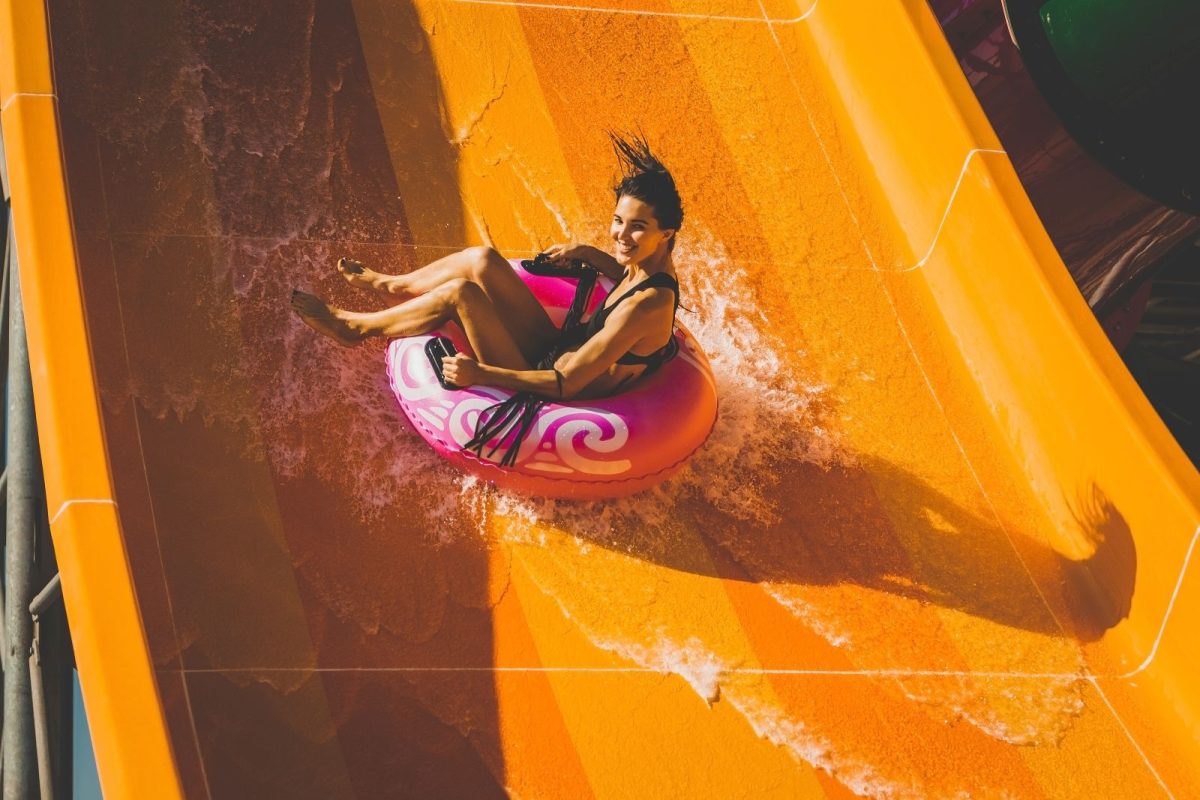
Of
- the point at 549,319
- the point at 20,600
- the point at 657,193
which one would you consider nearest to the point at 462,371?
the point at 549,319

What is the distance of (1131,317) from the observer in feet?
20.2

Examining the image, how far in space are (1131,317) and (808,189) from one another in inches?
89.5

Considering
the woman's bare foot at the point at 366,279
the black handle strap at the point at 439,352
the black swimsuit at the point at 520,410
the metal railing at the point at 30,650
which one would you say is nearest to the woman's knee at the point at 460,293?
the black handle strap at the point at 439,352

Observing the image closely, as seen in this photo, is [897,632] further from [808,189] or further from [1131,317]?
[1131,317]

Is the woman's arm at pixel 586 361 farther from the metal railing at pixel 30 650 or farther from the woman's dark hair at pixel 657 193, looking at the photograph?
the metal railing at pixel 30 650

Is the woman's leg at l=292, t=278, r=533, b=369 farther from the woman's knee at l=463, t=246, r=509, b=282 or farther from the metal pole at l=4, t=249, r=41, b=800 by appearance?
the metal pole at l=4, t=249, r=41, b=800

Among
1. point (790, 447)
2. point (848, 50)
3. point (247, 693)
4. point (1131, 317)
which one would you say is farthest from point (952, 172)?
point (247, 693)

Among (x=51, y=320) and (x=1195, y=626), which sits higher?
(x=51, y=320)

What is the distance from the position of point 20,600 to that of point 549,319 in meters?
1.67

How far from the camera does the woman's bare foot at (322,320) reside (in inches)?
143

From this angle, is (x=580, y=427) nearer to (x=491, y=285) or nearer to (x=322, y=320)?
(x=491, y=285)

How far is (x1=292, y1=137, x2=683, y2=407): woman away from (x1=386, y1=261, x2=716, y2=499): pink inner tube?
0.06 meters

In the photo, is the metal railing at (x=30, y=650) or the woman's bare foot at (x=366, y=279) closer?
the metal railing at (x=30, y=650)

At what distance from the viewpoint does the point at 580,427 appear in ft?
11.2
